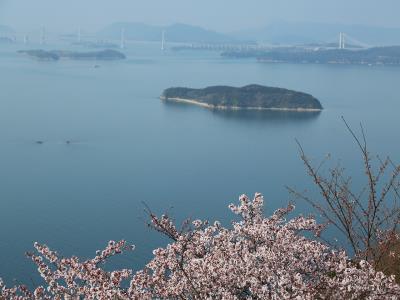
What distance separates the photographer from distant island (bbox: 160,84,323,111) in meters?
26.5

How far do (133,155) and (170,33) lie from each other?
101 metres

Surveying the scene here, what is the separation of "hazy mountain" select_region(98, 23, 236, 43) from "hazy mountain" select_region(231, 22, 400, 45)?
13327mm

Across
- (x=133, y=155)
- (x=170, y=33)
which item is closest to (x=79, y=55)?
(x=133, y=155)

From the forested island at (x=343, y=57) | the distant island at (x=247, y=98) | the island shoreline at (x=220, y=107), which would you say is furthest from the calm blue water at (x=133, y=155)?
the forested island at (x=343, y=57)

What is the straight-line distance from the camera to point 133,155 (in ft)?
53.2

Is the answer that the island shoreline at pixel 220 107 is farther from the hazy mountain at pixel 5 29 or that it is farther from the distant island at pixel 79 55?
the hazy mountain at pixel 5 29

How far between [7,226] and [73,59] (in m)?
44.2

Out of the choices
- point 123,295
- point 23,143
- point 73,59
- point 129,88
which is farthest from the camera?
point 73,59

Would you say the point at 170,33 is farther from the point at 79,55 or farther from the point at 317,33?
the point at 79,55

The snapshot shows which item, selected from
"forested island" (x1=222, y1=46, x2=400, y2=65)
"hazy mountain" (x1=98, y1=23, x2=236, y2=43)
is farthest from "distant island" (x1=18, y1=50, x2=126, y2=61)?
"hazy mountain" (x1=98, y1=23, x2=236, y2=43)

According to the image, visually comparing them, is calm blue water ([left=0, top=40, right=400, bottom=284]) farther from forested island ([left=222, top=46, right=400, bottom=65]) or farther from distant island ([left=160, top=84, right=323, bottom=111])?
forested island ([left=222, top=46, right=400, bottom=65])

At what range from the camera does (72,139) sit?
18094 mm

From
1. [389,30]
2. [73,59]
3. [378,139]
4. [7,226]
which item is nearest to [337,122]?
[378,139]

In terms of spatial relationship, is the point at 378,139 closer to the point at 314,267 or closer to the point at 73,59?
the point at 314,267
